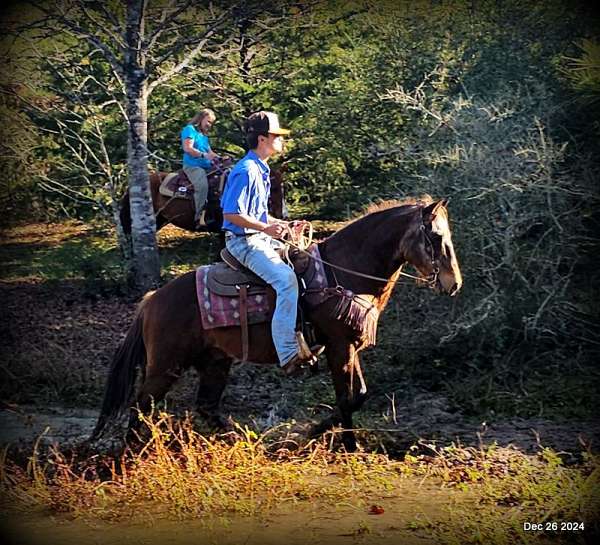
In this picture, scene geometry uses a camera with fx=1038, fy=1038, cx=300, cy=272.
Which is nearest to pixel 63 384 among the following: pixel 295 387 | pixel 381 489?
pixel 295 387

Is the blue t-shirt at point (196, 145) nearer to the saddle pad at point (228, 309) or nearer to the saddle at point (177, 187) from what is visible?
the saddle at point (177, 187)

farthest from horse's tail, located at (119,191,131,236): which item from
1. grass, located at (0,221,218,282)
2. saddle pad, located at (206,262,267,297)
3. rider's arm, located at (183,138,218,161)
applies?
saddle pad, located at (206,262,267,297)

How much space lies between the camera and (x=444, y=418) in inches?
392

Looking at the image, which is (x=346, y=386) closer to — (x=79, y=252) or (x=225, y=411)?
(x=225, y=411)

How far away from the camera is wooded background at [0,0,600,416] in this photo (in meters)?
10.7

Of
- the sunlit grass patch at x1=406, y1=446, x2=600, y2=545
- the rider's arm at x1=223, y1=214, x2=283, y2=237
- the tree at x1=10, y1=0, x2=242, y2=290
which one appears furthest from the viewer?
the tree at x1=10, y1=0, x2=242, y2=290

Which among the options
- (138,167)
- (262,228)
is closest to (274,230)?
(262,228)

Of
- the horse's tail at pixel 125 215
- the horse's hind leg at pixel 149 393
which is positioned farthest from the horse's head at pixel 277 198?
the horse's hind leg at pixel 149 393

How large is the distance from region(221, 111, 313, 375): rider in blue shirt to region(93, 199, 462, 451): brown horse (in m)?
0.29

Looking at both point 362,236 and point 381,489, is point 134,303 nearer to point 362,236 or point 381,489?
point 362,236

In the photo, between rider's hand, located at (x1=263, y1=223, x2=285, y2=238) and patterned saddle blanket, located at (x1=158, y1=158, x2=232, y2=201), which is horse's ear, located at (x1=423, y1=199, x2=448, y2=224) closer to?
rider's hand, located at (x1=263, y1=223, x2=285, y2=238)

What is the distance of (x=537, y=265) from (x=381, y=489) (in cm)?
380

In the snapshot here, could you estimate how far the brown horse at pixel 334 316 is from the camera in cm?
859

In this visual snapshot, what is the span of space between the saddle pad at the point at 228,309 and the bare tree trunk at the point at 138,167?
17.6ft
